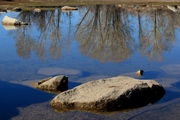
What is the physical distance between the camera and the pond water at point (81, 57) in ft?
26.7

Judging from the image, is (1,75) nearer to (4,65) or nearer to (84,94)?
(4,65)

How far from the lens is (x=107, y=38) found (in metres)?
18.0

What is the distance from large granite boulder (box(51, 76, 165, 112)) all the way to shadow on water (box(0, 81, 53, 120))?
704 mm

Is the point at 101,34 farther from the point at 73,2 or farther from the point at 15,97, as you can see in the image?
the point at 73,2

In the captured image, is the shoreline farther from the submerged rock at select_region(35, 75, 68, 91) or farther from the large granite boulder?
the large granite boulder

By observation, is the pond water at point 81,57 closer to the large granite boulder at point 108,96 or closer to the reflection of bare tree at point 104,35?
the reflection of bare tree at point 104,35

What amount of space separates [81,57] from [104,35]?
4.99m

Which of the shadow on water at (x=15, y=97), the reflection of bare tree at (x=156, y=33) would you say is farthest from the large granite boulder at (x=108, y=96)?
the reflection of bare tree at (x=156, y=33)

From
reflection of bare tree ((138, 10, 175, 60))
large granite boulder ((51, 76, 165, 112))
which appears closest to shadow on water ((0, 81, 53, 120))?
large granite boulder ((51, 76, 165, 112))

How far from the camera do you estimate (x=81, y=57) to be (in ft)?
46.7

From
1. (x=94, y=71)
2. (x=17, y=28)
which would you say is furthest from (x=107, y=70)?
(x=17, y=28)

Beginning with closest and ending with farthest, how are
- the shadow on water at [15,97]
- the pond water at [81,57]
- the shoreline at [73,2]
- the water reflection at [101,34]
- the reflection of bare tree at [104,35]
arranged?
1. the shadow on water at [15,97]
2. the pond water at [81,57]
3. the reflection of bare tree at [104,35]
4. the water reflection at [101,34]
5. the shoreline at [73,2]

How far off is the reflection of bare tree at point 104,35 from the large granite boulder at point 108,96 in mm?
4777

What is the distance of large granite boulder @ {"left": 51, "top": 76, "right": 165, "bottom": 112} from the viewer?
26.4ft
